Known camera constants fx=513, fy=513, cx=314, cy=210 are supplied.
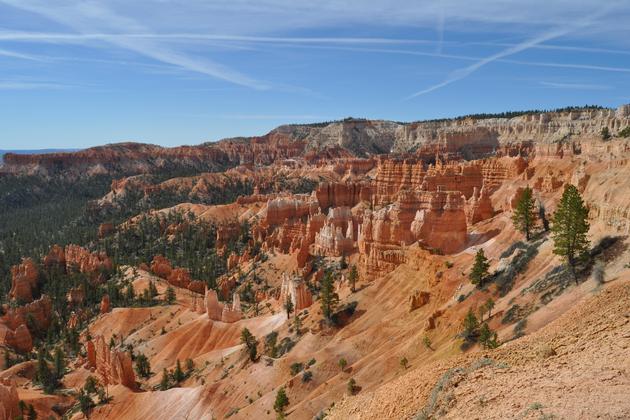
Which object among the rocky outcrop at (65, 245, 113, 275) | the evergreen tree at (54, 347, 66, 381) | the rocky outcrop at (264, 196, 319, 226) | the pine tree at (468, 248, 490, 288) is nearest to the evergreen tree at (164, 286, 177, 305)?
the evergreen tree at (54, 347, 66, 381)

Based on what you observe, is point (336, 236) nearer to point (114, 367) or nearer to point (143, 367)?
point (143, 367)

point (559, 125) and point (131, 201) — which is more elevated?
point (559, 125)

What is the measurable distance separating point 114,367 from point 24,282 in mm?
43620

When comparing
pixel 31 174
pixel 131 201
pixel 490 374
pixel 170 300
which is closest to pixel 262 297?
pixel 170 300

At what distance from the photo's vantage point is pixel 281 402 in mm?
29500

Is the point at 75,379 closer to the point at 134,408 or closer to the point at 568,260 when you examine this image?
the point at 134,408

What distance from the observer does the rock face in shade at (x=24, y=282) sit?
76.8 meters

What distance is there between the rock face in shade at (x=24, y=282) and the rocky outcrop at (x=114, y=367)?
119ft

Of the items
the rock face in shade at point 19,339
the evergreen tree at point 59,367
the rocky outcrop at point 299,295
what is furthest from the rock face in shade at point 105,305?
the rocky outcrop at point 299,295

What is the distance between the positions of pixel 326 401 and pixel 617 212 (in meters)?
19.0

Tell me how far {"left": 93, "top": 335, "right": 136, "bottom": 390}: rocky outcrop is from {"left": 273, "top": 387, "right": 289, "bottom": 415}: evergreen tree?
60.1ft

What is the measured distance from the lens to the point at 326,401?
1123 inches

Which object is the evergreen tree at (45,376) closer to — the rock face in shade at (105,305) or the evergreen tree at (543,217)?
the rock face in shade at (105,305)

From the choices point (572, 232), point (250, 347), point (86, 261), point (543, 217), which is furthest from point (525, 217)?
point (86, 261)
